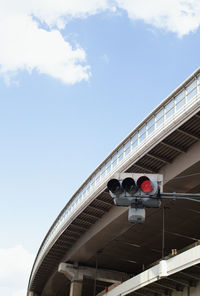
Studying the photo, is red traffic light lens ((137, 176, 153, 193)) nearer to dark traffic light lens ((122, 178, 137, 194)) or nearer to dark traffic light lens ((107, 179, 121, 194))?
dark traffic light lens ((122, 178, 137, 194))

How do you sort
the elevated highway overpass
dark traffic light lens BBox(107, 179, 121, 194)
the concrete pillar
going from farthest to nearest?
1. the concrete pillar
2. the elevated highway overpass
3. dark traffic light lens BBox(107, 179, 121, 194)

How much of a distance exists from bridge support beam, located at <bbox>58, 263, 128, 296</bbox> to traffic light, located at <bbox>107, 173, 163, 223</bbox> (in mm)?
35371

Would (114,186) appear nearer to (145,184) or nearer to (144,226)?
(145,184)

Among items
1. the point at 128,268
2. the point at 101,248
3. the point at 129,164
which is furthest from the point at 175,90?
the point at 128,268

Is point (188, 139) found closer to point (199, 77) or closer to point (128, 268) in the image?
point (199, 77)

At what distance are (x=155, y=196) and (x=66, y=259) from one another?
118 feet

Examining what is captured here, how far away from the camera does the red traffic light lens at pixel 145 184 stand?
27.0 feet

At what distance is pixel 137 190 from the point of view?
8312 mm

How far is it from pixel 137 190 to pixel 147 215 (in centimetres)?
2243

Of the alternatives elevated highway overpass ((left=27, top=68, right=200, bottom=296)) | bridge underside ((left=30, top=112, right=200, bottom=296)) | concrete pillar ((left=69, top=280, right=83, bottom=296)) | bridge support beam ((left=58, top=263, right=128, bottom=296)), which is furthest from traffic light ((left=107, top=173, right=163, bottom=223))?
concrete pillar ((left=69, top=280, right=83, bottom=296))

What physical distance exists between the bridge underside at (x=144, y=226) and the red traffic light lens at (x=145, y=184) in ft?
46.7

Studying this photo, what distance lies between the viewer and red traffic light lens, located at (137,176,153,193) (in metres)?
8.23

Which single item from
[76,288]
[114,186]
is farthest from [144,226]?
[114,186]

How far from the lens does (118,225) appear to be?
3228cm
